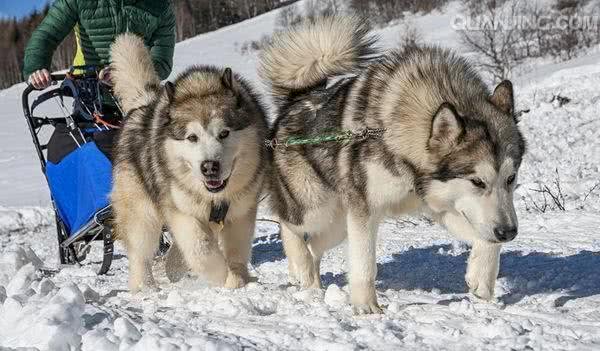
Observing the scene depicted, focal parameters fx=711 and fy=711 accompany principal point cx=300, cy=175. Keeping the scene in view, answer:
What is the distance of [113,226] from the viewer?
4.35 m

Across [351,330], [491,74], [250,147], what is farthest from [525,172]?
[491,74]

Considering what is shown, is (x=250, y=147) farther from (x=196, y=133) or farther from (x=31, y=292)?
(x=31, y=292)

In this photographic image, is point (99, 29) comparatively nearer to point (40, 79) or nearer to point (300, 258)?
point (40, 79)

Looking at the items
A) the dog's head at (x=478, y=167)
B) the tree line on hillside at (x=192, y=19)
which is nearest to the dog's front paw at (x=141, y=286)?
the dog's head at (x=478, y=167)

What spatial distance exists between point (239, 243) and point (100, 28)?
199 centimetres

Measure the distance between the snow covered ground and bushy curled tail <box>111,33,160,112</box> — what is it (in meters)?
1.15

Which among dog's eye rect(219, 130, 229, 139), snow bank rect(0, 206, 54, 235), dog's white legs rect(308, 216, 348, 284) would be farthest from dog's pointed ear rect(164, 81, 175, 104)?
snow bank rect(0, 206, 54, 235)

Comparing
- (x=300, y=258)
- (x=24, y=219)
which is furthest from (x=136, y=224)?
(x=24, y=219)

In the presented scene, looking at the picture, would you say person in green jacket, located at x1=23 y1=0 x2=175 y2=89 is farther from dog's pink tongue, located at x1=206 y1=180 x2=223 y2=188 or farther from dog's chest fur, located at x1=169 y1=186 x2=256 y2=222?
dog's pink tongue, located at x1=206 y1=180 x2=223 y2=188

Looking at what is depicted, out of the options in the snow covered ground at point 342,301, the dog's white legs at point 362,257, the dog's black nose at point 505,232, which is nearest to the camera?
the snow covered ground at point 342,301

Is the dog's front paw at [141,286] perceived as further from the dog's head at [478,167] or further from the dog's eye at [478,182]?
the dog's eye at [478,182]

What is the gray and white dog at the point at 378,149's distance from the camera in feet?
9.86

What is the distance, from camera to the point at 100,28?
196 inches

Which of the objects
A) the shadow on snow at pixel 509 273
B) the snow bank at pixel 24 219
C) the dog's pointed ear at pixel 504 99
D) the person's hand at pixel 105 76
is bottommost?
the snow bank at pixel 24 219
